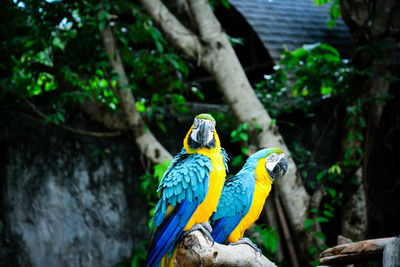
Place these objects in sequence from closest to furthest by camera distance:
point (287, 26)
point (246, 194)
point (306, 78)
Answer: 1. point (246, 194)
2. point (306, 78)
3. point (287, 26)

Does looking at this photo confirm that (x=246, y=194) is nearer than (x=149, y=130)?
Yes

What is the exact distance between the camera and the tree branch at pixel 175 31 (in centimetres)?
368

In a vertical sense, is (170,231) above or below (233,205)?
above

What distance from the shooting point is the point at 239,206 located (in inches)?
80.6

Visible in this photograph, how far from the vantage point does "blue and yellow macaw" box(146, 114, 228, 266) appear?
5.56ft

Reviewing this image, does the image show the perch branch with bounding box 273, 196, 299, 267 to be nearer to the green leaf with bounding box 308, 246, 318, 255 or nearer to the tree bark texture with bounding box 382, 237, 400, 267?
the green leaf with bounding box 308, 246, 318, 255

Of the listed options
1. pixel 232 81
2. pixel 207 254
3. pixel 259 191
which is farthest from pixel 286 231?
pixel 207 254

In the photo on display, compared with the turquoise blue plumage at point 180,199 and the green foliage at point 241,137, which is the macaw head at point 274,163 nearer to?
the turquoise blue plumage at point 180,199

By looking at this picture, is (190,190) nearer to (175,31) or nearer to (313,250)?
(313,250)

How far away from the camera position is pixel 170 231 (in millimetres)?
1691

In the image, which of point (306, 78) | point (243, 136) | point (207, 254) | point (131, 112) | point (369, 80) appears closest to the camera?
point (207, 254)

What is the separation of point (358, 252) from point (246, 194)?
0.77 metres

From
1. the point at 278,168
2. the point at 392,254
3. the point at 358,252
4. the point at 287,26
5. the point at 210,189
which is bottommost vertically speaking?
the point at 358,252

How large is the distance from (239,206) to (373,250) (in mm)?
818
